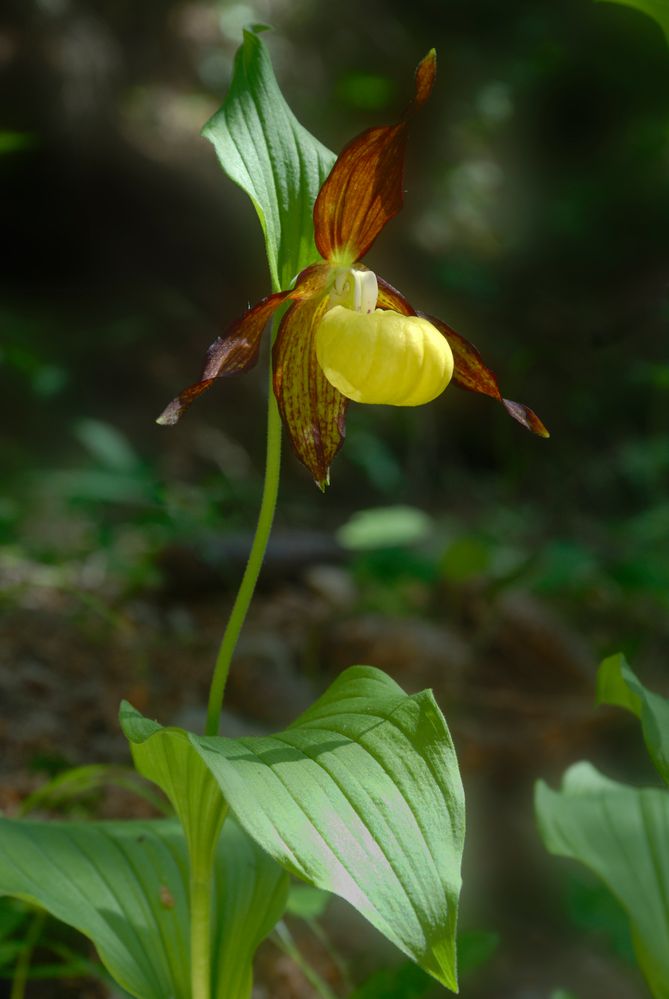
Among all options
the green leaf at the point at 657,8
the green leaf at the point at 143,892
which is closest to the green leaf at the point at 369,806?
the green leaf at the point at 143,892

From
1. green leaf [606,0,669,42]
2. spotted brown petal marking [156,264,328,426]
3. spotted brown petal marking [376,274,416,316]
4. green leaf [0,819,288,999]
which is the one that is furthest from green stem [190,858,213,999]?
green leaf [606,0,669,42]

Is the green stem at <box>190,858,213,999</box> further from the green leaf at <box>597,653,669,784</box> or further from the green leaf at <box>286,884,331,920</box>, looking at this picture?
the green leaf at <box>597,653,669,784</box>

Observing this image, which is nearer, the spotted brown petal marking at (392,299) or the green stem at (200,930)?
the green stem at (200,930)

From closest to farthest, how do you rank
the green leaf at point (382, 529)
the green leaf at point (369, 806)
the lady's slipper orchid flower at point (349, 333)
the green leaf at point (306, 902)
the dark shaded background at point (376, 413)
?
1. the green leaf at point (369, 806)
2. the lady's slipper orchid flower at point (349, 333)
3. the green leaf at point (306, 902)
4. the dark shaded background at point (376, 413)
5. the green leaf at point (382, 529)

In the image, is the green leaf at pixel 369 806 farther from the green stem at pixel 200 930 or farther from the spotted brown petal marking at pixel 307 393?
the spotted brown petal marking at pixel 307 393

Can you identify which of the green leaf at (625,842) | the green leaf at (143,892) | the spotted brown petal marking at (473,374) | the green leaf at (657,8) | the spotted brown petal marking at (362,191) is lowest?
→ the green leaf at (143,892)

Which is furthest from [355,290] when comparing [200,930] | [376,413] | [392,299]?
[376,413]

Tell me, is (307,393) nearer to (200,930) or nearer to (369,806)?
(369,806)

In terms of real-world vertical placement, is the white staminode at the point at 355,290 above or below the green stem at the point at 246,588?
above
